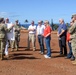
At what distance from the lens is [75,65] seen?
1064 cm

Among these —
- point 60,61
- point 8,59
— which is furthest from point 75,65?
point 8,59

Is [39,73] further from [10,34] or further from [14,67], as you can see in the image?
[10,34]

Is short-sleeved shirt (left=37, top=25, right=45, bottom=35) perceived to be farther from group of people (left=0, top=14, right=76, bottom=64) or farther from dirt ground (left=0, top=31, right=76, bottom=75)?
dirt ground (left=0, top=31, right=76, bottom=75)

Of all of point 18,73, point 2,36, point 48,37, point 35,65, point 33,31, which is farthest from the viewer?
point 33,31

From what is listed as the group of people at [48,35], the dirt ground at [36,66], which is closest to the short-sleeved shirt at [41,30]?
the group of people at [48,35]

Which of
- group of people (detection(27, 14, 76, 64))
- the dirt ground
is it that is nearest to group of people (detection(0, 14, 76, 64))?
group of people (detection(27, 14, 76, 64))

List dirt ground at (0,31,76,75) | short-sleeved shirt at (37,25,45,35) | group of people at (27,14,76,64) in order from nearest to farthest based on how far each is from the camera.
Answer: dirt ground at (0,31,76,75) < group of people at (27,14,76,64) < short-sleeved shirt at (37,25,45,35)

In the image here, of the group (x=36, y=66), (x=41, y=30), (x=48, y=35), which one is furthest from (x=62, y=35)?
(x=36, y=66)

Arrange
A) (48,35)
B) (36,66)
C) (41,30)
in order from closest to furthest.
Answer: (36,66), (48,35), (41,30)

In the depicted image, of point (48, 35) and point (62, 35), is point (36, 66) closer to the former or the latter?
point (48, 35)

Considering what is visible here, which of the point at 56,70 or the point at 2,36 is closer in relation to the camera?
the point at 56,70

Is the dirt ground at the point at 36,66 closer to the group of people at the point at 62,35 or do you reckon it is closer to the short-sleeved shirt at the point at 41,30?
the group of people at the point at 62,35

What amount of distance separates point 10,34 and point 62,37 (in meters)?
2.46

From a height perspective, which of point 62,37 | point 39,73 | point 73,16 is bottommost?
point 39,73
